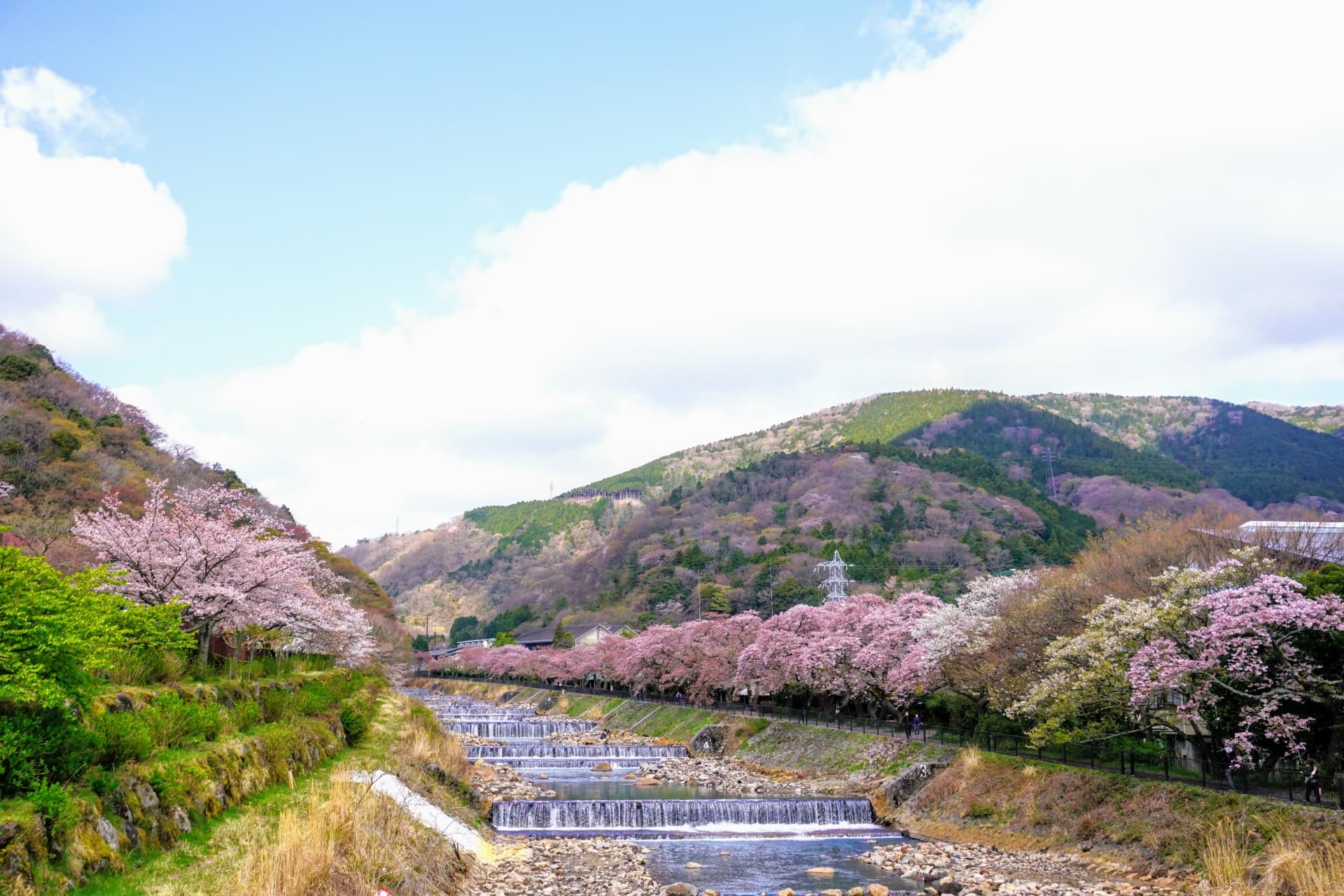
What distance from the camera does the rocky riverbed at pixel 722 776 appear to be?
34.8m

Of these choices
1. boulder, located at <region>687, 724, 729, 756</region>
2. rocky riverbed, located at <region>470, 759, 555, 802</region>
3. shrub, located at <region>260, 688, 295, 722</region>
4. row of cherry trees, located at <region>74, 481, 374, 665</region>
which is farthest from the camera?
boulder, located at <region>687, 724, 729, 756</region>

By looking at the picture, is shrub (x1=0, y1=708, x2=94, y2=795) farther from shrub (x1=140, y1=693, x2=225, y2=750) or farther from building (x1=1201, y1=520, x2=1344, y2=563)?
building (x1=1201, y1=520, x2=1344, y2=563)

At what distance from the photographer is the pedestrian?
704 inches

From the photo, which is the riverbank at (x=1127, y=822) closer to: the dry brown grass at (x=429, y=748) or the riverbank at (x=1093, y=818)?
the riverbank at (x=1093, y=818)

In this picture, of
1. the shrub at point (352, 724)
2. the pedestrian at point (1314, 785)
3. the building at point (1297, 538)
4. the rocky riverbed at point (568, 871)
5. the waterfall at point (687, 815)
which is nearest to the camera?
the pedestrian at point (1314, 785)

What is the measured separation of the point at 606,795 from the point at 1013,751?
49.9 feet

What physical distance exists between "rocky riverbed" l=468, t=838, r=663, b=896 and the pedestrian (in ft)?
46.3

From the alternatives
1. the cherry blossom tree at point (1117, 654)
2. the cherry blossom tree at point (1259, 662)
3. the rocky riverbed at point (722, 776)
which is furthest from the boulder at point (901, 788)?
the cherry blossom tree at point (1259, 662)

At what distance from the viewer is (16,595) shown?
1084 cm

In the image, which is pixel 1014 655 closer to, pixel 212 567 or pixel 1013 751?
pixel 1013 751

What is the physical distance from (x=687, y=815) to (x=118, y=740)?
19.2 meters

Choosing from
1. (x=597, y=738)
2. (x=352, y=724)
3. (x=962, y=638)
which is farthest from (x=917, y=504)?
(x=352, y=724)

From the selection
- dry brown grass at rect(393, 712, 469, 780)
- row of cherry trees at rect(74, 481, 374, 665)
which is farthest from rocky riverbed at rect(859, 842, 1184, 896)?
row of cherry trees at rect(74, 481, 374, 665)

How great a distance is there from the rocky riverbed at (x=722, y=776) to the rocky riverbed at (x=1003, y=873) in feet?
34.8
